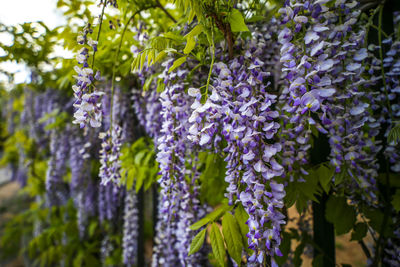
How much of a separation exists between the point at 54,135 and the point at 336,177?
2.70m

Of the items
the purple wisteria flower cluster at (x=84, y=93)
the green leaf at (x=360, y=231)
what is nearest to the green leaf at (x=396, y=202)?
the green leaf at (x=360, y=231)

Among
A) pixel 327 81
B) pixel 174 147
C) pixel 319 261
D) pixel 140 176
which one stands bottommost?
pixel 319 261

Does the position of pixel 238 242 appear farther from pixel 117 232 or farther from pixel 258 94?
pixel 117 232

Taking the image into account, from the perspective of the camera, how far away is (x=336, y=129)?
1.04 meters

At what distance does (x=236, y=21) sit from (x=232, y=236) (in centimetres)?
75

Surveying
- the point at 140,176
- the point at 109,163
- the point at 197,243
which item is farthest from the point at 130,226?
the point at 197,243

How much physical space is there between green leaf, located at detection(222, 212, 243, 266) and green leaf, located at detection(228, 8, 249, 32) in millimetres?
656

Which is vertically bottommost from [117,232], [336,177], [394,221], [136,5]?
[117,232]

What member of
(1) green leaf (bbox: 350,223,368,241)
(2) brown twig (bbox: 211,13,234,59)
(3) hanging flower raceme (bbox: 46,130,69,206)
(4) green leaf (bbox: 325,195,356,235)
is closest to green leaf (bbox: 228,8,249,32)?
(2) brown twig (bbox: 211,13,234,59)

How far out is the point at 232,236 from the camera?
0.88 metres

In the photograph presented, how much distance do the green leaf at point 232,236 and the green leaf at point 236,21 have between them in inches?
25.8

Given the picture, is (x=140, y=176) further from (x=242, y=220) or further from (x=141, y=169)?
(x=242, y=220)

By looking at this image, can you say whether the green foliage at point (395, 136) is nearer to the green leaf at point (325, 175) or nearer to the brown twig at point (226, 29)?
the green leaf at point (325, 175)

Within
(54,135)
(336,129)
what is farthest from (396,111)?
(54,135)
